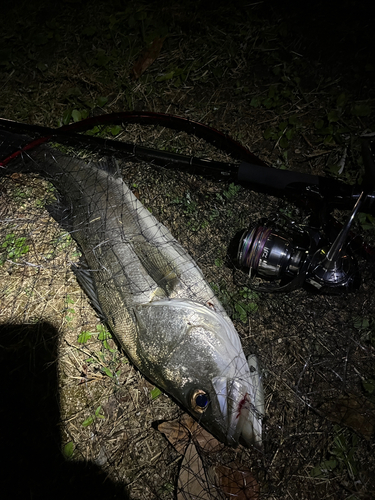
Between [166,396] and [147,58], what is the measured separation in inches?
159

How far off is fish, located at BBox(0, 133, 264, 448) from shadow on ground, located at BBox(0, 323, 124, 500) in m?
0.91

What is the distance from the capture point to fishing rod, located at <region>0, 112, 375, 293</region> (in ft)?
8.43

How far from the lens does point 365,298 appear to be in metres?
3.10

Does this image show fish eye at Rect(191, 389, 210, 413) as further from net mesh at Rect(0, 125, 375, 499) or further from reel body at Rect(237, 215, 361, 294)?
reel body at Rect(237, 215, 361, 294)

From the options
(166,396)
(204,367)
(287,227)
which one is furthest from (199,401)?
(287,227)

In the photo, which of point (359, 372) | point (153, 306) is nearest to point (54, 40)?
point (153, 306)

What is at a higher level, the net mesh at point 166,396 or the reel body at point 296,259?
the reel body at point 296,259

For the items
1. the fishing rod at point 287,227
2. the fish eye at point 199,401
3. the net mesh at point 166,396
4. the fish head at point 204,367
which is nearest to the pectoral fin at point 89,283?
the net mesh at point 166,396

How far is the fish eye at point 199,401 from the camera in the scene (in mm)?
2609

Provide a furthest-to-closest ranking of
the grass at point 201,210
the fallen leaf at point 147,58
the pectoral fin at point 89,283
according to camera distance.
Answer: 1. the fallen leaf at point 147,58
2. the pectoral fin at point 89,283
3. the grass at point 201,210

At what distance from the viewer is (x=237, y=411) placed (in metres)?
2.46

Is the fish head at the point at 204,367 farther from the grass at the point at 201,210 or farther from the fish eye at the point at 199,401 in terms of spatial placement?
the grass at the point at 201,210

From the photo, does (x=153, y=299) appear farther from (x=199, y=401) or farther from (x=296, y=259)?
(x=296, y=259)

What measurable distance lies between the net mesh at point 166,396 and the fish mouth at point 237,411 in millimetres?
396
